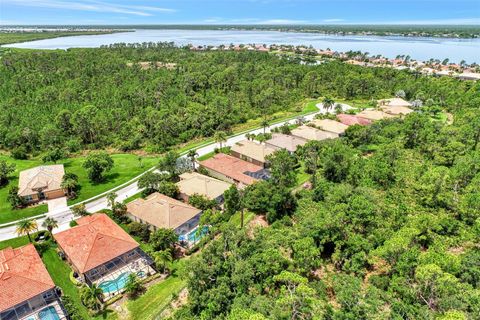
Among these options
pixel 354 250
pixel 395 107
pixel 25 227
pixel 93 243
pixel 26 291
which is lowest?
pixel 26 291

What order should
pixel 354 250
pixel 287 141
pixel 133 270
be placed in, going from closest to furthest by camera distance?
pixel 354 250, pixel 133 270, pixel 287 141

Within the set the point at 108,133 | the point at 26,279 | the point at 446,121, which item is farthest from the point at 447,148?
the point at 108,133

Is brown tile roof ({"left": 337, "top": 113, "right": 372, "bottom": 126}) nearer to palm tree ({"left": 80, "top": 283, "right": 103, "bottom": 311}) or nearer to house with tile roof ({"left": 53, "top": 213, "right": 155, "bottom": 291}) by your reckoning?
house with tile roof ({"left": 53, "top": 213, "right": 155, "bottom": 291})

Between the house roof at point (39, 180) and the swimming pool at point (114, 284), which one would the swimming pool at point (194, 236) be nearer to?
the swimming pool at point (114, 284)

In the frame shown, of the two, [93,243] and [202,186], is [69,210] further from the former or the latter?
[202,186]

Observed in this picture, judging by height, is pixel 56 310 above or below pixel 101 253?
below

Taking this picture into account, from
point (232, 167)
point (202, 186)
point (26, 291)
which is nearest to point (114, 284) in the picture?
point (26, 291)

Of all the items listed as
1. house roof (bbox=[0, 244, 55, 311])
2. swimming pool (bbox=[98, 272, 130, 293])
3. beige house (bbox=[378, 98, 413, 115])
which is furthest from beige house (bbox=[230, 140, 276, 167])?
beige house (bbox=[378, 98, 413, 115])
